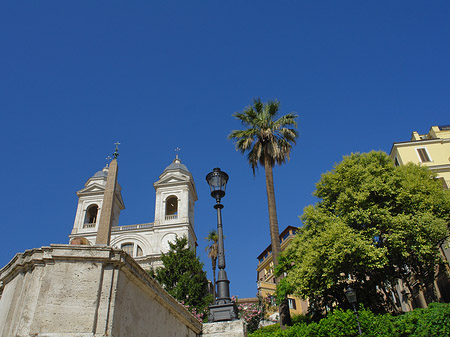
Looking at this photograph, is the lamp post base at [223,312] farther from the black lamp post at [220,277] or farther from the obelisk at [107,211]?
the obelisk at [107,211]

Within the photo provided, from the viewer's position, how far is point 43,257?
4.67 metres

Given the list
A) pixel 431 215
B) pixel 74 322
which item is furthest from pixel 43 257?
pixel 431 215

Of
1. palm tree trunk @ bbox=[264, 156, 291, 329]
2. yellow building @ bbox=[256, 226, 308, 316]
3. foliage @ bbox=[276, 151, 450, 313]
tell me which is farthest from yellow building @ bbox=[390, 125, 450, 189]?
palm tree trunk @ bbox=[264, 156, 291, 329]

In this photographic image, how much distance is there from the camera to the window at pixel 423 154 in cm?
3053

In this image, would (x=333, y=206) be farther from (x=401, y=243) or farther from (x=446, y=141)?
(x=446, y=141)

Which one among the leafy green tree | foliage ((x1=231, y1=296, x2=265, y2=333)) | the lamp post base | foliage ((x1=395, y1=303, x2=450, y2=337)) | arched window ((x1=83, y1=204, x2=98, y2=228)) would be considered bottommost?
the lamp post base

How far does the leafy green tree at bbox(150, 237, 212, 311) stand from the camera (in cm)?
2677

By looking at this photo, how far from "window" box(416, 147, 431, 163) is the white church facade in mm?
25979

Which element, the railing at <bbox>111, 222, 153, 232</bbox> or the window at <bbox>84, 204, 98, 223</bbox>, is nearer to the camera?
the railing at <bbox>111, 222, 153, 232</bbox>

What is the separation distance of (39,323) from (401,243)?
17399 mm

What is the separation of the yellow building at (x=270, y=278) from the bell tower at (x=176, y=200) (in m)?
10.4

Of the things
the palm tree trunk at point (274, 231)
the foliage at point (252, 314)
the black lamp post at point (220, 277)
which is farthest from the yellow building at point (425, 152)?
the black lamp post at point (220, 277)

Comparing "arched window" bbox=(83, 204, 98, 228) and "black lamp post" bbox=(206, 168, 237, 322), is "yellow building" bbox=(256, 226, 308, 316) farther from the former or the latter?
"arched window" bbox=(83, 204, 98, 228)

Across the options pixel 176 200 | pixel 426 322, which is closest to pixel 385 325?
pixel 426 322
